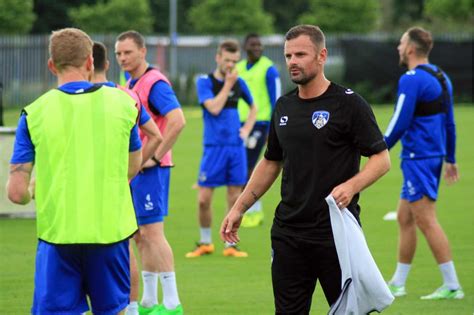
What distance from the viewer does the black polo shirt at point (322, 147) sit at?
6539 millimetres

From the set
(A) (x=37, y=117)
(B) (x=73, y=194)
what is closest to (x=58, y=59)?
(A) (x=37, y=117)

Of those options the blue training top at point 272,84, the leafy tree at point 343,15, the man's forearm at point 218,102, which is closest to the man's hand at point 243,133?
the man's forearm at point 218,102

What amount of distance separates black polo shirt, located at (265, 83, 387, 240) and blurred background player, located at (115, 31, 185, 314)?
2.24 meters

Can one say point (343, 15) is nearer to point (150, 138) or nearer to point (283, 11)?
point (283, 11)

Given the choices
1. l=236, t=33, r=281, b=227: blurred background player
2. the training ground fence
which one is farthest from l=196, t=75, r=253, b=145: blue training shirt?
the training ground fence

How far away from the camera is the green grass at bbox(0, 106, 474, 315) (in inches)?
376

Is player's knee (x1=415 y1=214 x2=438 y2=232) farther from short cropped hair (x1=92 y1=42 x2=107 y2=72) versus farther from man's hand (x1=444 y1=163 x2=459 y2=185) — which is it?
short cropped hair (x1=92 y1=42 x2=107 y2=72)

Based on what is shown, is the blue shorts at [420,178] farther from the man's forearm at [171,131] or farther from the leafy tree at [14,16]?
the leafy tree at [14,16]

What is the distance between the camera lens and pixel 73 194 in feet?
19.6

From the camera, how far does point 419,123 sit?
9.77 meters

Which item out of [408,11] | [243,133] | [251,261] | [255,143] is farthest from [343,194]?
[408,11]

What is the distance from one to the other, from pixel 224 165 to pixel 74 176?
687 cm

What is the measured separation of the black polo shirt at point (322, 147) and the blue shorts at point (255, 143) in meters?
7.82

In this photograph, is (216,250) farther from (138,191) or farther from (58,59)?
(58,59)
